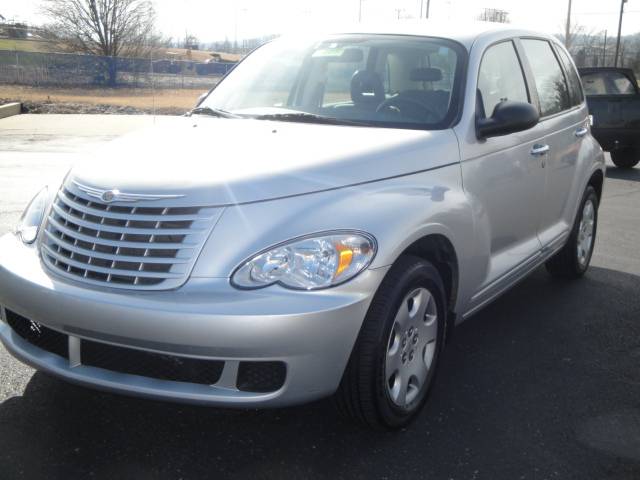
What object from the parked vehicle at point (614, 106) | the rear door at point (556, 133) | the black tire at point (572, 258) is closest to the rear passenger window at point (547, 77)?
the rear door at point (556, 133)

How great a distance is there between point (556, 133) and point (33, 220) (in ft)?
10.5

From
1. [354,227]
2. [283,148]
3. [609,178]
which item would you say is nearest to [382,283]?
[354,227]

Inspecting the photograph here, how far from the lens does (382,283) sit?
10.1 ft

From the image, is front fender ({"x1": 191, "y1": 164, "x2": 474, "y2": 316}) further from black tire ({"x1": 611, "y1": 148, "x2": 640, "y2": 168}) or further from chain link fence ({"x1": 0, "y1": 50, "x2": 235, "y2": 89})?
chain link fence ({"x1": 0, "y1": 50, "x2": 235, "y2": 89})

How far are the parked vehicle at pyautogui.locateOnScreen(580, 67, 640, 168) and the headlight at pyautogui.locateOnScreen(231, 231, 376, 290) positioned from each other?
10.7 meters

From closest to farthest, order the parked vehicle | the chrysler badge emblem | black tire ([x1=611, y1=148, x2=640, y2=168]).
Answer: the chrysler badge emblem < the parked vehicle < black tire ([x1=611, y1=148, x2=640, y2=168])

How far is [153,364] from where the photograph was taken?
2.87 m

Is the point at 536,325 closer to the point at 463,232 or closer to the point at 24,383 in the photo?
the point at 463,232

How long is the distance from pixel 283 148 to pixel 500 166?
131cm

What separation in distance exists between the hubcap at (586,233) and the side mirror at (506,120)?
2.01 m

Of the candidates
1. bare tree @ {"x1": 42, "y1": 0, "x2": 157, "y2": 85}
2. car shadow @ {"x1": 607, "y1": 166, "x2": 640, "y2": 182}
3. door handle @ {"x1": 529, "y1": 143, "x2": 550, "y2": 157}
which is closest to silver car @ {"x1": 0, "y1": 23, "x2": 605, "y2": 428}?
door handle @ {"x1": 529, "y1": 143, "x2": 550, "y2": 157}

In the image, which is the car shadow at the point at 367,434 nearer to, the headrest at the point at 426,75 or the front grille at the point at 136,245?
A: the front grille at the point at 136,245

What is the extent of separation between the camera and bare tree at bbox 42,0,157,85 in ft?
153

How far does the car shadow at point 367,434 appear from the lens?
304 cm
